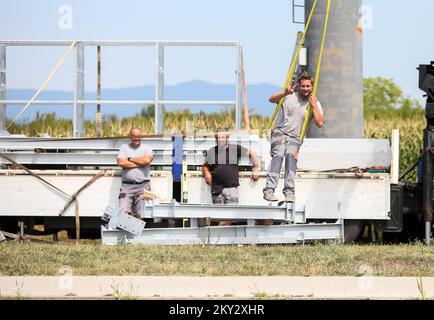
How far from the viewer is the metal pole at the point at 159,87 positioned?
21.8 metres

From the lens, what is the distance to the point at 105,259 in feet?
54.5

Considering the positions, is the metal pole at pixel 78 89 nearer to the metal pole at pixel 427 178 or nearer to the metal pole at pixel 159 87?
the metal pole at pixel 159 87

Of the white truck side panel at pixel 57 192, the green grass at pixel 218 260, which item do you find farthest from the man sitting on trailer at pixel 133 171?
the green grass at pixel 218 260

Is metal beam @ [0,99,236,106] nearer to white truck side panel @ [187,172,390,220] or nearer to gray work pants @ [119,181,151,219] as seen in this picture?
white truck side panel @ [187,172,390,220]

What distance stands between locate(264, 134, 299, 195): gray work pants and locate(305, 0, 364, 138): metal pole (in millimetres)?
5288

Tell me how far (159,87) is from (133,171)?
84.3 inches

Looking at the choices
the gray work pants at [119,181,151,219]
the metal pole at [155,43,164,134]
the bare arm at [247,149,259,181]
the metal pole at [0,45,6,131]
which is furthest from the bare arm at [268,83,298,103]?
the metal pole at [0,45,6,131]

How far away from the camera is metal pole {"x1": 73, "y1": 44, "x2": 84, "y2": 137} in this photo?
2192 centimetres

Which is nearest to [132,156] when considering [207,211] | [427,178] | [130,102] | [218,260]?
[130,102]
